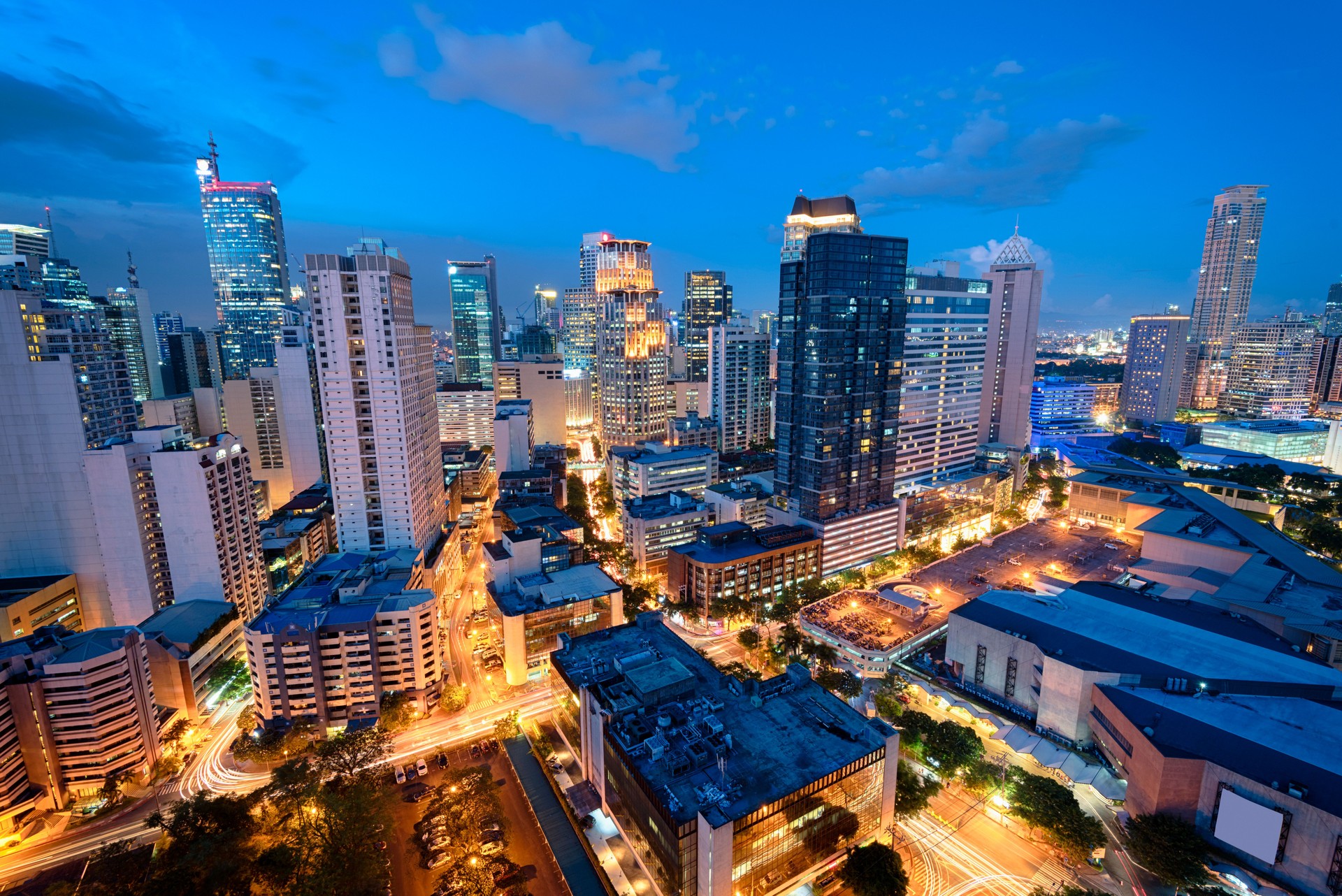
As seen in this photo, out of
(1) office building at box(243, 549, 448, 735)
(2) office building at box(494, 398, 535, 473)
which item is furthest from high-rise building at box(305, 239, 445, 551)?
(2) office building at box(494, 398, 535, 473)

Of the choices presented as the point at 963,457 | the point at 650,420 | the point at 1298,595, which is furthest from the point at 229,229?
the point at 1298,595

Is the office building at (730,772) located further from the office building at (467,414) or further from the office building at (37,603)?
the office building at (467,414)

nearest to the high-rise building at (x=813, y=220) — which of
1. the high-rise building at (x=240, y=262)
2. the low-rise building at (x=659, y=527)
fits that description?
the low-rise building at (x=659, y=527)

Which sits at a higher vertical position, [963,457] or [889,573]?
[963,457]

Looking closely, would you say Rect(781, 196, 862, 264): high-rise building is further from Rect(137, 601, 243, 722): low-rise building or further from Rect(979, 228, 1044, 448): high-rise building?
Rect(137, 601, 243, 722): low-rise building

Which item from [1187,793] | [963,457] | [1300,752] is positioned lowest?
[1187,793]

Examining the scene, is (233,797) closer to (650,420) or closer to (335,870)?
(335,870)
